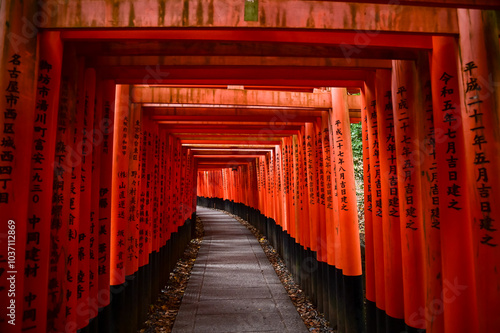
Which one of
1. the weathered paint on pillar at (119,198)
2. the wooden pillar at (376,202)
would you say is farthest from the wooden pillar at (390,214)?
the weathered paint on pillar at (119,198)

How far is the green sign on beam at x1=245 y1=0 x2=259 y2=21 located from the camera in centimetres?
275

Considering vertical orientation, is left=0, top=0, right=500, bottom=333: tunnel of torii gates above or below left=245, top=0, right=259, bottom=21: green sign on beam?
below

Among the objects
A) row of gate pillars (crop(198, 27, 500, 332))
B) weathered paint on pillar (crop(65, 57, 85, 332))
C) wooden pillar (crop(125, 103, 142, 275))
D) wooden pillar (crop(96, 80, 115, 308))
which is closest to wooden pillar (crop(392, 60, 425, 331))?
row of gate pillars (crop(198, 27, 500, 332))

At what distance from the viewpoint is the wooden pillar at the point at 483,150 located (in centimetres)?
235

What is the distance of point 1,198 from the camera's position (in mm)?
2391

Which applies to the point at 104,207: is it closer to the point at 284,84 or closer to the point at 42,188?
the point at 42,188

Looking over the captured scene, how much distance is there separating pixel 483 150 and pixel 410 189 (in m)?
0.94

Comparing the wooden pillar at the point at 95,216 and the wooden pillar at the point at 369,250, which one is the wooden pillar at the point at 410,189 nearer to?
the wooden pillar at the point at 369,250

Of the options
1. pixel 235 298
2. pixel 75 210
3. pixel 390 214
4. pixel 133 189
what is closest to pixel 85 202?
pixel 75 210

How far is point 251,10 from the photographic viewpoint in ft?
9.02

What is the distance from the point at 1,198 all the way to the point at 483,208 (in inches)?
142

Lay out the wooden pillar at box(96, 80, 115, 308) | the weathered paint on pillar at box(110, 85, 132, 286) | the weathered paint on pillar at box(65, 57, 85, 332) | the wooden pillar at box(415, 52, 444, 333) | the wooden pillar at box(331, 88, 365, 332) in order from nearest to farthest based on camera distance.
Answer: the wooden pillar at box(415, 52, 444, 333)
the weathered paint on pillar at box(65, 57, 85, 332)
the wooden pillar at box(96, 80, 115, 308)
the weathered paint on pillar at box(110, 85, 132, 286)
the wooden pillar at box(331, 88, 365, 332)

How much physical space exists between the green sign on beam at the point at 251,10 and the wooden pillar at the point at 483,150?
5.61ft

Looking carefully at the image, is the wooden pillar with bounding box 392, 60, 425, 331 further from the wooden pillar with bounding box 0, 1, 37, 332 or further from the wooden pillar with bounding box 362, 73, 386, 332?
the wooden pillar with bounding box 0, 1, 37, 332
